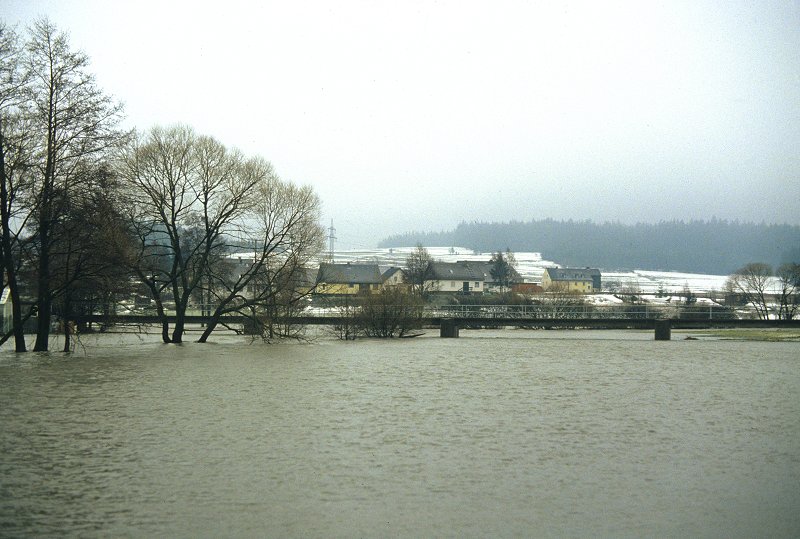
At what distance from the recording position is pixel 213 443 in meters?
17.3

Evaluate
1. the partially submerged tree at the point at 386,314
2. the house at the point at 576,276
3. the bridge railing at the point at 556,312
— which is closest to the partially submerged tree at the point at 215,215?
the partially submerged tree at the point at 386,314

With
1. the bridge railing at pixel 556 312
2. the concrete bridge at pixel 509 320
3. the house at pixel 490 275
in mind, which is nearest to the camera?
the concrete bridge at pixel 509 320

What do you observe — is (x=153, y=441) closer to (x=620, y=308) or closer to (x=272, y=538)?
(x=272, y=538)

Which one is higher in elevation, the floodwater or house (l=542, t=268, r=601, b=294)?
house (l=542, t=268, r=601, b=294)

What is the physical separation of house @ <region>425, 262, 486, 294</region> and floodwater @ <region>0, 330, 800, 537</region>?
115650mm

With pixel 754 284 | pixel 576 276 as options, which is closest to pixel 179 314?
pixel 754 284

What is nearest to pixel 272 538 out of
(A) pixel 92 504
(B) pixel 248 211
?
(A) pixel 92 504

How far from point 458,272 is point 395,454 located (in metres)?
138

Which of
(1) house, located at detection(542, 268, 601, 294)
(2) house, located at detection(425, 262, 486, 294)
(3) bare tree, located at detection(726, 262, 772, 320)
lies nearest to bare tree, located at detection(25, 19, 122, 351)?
(3) bare tree, located at detection(726, 262, 772, 320)

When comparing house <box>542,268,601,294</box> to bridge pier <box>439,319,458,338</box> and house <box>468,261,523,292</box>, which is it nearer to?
house <box>468,261,523,292</box>

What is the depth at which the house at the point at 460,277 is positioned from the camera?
488 ft

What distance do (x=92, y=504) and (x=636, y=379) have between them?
76.5ft

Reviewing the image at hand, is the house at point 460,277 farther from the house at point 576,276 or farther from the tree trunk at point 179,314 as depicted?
the tree trunk at point 179,314

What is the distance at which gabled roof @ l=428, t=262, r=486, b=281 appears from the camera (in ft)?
492
